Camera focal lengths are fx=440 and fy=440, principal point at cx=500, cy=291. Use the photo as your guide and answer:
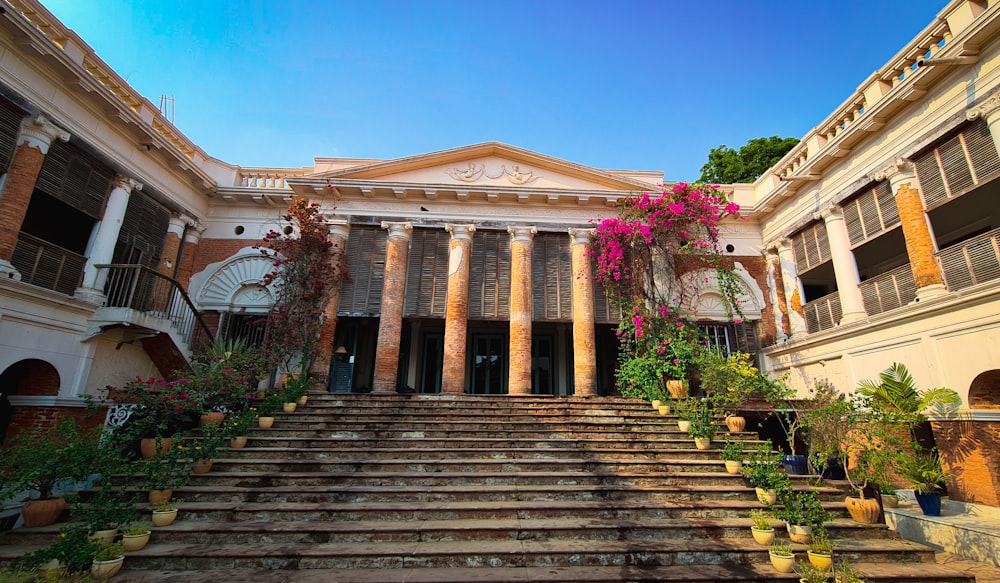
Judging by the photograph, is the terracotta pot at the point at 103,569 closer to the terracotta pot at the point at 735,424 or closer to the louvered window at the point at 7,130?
the louvered window at the point at 7,130

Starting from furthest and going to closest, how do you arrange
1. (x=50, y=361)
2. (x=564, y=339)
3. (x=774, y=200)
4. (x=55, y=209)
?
(x=564, y=339) → (x=774, y=200) → (x=55, y=209) → (x=50, y=361)

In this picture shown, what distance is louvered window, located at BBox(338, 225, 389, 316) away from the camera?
12164 millimetres

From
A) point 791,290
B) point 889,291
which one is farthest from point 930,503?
point 791,290

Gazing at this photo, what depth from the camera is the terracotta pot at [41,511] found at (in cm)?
566

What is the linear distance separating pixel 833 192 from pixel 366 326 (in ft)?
43.2

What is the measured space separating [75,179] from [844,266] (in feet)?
56.9

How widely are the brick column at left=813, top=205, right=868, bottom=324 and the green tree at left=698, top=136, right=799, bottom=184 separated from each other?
8.46m

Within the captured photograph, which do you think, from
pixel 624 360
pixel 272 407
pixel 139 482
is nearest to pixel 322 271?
pixel 272 407

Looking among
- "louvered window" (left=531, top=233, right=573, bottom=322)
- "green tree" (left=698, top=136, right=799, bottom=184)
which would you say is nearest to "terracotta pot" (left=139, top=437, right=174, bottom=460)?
"louvered window" (left=531, top=233, right=573, bottom=322)

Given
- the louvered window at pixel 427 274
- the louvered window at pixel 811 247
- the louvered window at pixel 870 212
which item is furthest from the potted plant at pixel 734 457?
the louvered window at pixel 427 274

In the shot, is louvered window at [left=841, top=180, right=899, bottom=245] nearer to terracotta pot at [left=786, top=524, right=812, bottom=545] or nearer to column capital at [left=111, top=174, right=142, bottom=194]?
terracotta pot at [left=786, top=524, right=812, bottom=545]

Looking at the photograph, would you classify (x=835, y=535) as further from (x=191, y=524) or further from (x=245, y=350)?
(x=245, y=350)

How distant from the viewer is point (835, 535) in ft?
18.9

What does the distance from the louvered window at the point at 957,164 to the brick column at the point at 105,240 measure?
17.1m
